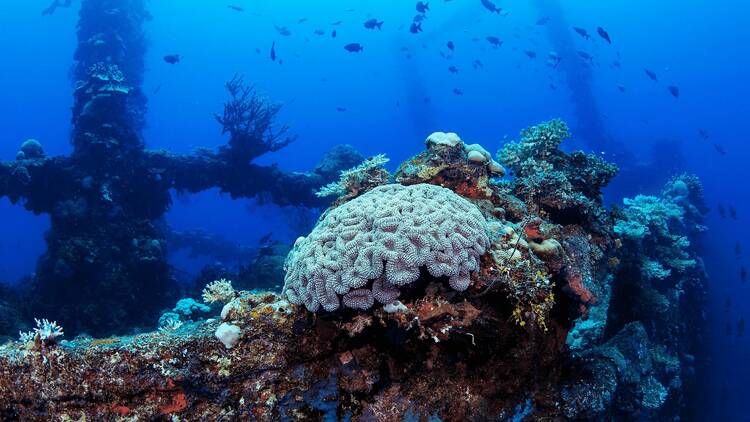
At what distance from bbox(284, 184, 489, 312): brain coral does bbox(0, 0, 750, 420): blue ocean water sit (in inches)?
1335

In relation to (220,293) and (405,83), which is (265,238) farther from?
(405,83)

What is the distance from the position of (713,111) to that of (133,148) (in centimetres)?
9124

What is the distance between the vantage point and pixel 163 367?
2.86m

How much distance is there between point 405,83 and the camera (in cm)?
6600

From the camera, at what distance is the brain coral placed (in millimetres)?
3016

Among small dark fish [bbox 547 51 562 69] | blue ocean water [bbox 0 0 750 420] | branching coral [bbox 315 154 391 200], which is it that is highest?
blue ocean water [bbox 0 0 750 420]

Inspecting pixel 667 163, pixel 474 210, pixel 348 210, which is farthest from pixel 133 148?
pixel 667 163

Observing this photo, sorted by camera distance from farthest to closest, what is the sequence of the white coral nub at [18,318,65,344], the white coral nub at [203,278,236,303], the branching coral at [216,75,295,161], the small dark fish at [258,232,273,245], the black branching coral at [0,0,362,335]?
the small dark fish at [258,232,273,245] → the branching coral at [216,75,295,161] → the black branching coral at [0,0,362,335] → the white coral nub at [203,278,236,303] → the white coral nub at [18,318,65,344]

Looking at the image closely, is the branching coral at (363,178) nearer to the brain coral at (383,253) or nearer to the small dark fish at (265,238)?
the brain coral at (383,253)

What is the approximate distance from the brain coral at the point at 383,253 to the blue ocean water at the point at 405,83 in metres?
33.9

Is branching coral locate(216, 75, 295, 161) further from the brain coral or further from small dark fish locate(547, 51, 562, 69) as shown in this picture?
small dark fish locate(547, 51, 562, 69)

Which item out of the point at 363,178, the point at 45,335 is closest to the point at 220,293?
the point at 45,335

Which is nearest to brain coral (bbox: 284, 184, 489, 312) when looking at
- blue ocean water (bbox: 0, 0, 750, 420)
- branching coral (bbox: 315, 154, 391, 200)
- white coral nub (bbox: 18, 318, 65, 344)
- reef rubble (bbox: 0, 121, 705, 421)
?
reef rubble (bbox: 0, 121, 705, 421)

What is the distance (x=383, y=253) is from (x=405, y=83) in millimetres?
66699
